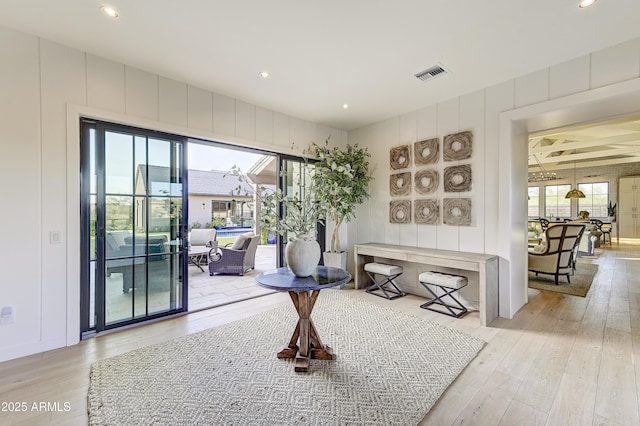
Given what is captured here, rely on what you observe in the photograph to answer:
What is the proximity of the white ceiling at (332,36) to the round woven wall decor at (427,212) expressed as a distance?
1597mm

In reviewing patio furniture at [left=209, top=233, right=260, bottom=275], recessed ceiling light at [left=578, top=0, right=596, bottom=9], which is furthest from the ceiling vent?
patio furniture at [left=209, top=233, right=260, bottom=275]

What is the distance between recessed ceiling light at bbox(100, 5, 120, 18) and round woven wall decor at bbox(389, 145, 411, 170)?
3750 mm

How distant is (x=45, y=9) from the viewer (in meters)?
2.15

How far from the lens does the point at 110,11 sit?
2.16 metres

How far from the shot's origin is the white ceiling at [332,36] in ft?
6.98

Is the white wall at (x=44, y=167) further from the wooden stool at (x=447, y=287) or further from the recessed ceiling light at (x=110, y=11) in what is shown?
the wooden stool at (x=447, y=287)

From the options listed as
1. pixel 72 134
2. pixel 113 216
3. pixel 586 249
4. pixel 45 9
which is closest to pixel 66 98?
pixel 72 134

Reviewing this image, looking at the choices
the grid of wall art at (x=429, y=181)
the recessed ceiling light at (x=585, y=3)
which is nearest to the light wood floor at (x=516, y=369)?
the grid of wall art at (x=429, y=181)

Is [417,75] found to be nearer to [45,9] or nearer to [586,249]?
[45,9]

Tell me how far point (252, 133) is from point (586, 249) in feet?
30.3

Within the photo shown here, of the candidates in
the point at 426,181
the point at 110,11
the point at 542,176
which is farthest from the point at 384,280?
the point at 542,176

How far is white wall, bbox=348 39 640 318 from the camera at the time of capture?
270 cm

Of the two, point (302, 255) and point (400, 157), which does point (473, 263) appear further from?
point (302, 255)

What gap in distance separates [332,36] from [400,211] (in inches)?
111
